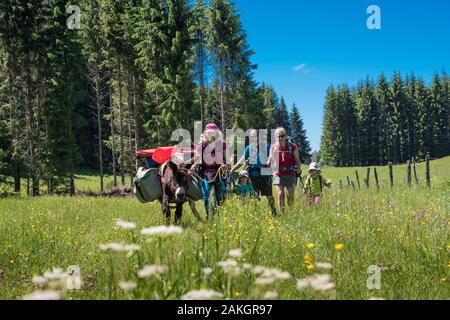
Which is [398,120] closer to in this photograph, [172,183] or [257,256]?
[172,183]

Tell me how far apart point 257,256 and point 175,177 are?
4164 mm

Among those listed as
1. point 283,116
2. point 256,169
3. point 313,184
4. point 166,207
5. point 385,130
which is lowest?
point 166,207

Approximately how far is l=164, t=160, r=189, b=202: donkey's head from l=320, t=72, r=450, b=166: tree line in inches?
3630

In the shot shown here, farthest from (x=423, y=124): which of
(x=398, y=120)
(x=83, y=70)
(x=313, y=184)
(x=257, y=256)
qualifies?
(x=257, y=256)

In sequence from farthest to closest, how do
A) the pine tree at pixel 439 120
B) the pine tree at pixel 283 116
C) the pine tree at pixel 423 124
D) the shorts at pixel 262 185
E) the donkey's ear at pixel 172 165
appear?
the pine tree at pixel 283 116, the pine tree at pixel 439 120, the pine tree at pixel 423 124, the shorts at pixel 262 185, the donkey's ear at pixel 172 165

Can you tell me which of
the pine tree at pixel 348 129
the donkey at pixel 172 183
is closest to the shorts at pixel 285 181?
the donkey at pixel 172 183

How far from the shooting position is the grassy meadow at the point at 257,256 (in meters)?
3.02

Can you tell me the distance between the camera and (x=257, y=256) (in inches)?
200

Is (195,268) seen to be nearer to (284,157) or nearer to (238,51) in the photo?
(284,157)

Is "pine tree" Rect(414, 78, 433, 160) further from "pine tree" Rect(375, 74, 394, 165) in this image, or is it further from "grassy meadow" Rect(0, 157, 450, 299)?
"grassy meadow" Rect(0, 157, 450, 299)

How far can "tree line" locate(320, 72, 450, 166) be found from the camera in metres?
95.3

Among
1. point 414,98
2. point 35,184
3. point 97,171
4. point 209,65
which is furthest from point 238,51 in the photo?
point 414,98

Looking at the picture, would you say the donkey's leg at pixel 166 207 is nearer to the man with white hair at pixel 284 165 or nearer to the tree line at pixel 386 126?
the man with white hair at pixel 284 165

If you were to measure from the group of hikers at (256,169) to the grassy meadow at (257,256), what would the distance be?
0.99 m
